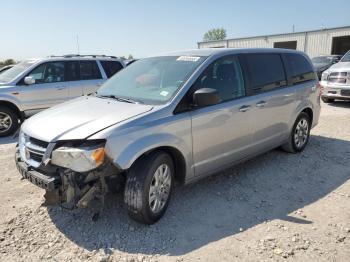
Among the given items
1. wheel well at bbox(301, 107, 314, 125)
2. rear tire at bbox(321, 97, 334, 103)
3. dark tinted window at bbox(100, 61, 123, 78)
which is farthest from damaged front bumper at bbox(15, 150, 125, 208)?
rear tire at bbox(321, 97, 334, 103)

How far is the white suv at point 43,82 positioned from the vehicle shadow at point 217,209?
487 cm

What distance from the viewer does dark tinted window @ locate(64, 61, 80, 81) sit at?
345 inches

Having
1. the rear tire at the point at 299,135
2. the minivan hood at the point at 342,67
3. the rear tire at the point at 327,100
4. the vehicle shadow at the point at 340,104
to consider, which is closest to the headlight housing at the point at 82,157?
the rear tire at the point at 299,135

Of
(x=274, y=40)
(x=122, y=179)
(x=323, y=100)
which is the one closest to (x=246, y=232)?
(x=122, y=179)

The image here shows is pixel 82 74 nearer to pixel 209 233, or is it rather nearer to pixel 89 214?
pixel 89 214

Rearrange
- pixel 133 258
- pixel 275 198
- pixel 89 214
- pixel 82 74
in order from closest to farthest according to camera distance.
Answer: pixel 133 258 < pixel 89 214 < pixel 275 198 < pixel 82 74

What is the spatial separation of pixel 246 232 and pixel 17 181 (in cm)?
327

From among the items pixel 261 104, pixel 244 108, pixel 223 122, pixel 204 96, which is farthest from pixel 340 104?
pixel 204 96

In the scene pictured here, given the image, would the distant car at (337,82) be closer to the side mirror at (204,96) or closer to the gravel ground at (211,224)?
the gravel ground at (211,224)

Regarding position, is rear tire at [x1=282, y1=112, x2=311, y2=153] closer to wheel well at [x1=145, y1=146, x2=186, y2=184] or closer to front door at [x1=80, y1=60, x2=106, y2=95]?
wheel well at [x1=145, y1=146, x2=186, y2=184]

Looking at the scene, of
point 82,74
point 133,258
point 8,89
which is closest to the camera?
point 133,258

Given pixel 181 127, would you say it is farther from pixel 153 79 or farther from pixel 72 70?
pixel 72 70

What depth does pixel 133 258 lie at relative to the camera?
122 inches

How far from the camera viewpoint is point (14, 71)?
841cm
